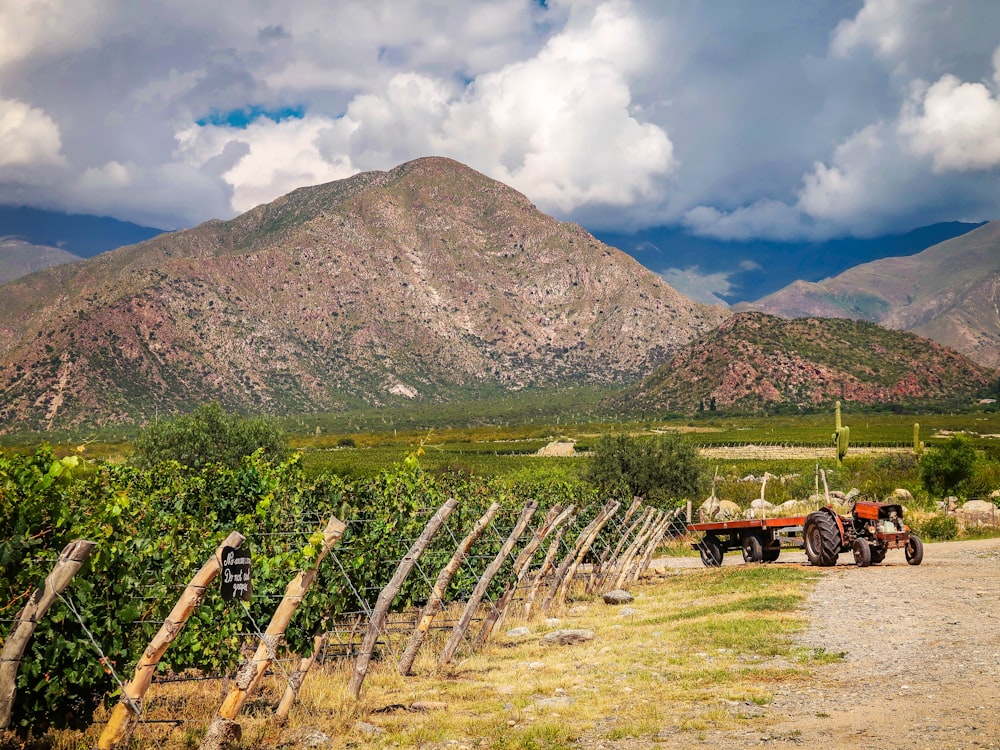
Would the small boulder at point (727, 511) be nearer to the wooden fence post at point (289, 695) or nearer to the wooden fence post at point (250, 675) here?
the wooden fence post at point (289, 695)

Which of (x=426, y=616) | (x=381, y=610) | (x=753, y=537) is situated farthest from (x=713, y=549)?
(x=381, y=610)

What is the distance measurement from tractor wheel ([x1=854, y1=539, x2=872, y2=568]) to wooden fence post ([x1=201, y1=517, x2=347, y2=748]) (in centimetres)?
1832

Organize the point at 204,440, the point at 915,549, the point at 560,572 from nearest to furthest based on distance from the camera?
the point at 560,572 < the point at 915,549 < the point at 204,440

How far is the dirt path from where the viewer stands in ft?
25.5

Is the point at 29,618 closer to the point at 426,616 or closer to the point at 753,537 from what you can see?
the point at 426,616

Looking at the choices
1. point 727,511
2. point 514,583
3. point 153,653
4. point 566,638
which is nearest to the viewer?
point 153,653

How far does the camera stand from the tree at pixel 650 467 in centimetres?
4216

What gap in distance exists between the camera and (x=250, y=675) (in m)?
7.92

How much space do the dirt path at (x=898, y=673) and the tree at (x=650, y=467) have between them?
23606 millimetres

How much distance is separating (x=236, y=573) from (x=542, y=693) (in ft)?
16.8

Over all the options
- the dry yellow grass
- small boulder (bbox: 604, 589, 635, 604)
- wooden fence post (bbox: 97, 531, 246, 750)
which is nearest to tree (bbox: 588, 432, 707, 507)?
small boulder (bbox: 604, 589, 635, 604)

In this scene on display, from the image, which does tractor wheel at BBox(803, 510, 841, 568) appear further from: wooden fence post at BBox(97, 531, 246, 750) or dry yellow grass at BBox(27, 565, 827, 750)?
wooden fence post at BBox(97, 531, 246, 750)

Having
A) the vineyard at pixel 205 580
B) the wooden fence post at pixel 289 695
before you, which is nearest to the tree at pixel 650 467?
the vineyard at pixel 205 580

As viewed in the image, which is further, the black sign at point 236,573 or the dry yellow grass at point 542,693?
the dry yellow grass at point 542,693
